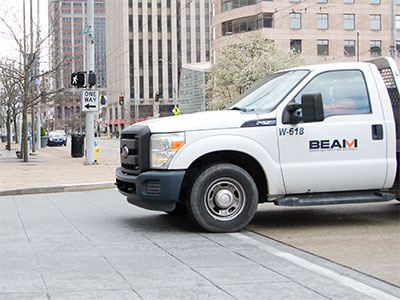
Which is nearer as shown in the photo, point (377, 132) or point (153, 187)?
point (153, 187)

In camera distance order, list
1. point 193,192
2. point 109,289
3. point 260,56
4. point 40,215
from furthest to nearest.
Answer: point 260,56, point 40,215, point 193,192, point 109,289

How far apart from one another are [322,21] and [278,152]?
222 feet

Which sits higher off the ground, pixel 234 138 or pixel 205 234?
pixel 234 138

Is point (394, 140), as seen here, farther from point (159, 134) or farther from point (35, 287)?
point (35, 287)

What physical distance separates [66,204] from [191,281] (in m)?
6.27

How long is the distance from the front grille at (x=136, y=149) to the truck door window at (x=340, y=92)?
2161mm

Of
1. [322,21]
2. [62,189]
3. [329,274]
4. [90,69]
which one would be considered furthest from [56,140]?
[329,274]

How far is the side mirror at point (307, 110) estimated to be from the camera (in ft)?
24.2

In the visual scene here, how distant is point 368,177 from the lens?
7.76 metres

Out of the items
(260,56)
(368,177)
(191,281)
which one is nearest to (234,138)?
(368,177)

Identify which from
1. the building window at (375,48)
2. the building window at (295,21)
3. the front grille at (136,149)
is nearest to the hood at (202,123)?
the front grille at (136,149)

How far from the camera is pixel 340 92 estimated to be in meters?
7.87

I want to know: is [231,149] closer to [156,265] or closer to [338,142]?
[338,142]

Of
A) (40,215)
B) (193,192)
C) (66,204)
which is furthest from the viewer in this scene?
(66,204)
